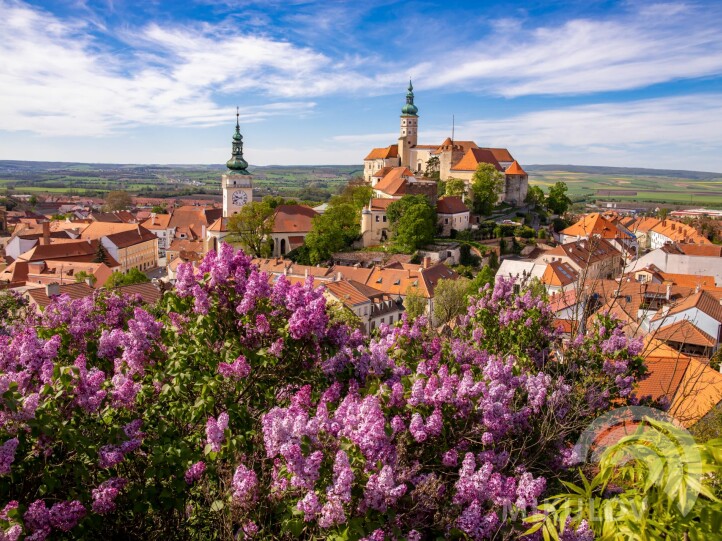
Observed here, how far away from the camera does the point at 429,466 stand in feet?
14.9

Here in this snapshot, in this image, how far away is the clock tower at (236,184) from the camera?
6688 centimetres

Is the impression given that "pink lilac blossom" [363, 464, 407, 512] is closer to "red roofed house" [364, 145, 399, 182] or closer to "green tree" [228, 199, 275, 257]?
"green tree" [228, 199, 275, 257]

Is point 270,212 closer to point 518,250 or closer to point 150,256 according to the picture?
point 150,256

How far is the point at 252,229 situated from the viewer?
52625 millimetres

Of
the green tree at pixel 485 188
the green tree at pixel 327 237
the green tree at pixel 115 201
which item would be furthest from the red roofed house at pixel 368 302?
the green tree at pixel 115 201

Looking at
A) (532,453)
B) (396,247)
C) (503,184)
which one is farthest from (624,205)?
Result: (532,453)

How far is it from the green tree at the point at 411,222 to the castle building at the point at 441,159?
450 inches

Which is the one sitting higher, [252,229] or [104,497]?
[104,497]

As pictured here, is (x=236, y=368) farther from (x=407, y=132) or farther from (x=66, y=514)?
(x=407, y=132)

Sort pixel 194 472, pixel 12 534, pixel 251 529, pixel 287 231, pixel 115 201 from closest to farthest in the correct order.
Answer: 1. pixel 12 534
2. pixel 251 529
3. pixel 194 472
4. pixel 287 231
5. pixel 115 201

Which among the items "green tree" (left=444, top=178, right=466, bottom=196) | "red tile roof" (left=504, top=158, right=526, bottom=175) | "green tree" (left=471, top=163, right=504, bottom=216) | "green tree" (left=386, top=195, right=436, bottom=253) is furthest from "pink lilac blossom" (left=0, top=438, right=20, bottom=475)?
"red tile roof" (left=504, top=158, right=526, bottom=175)

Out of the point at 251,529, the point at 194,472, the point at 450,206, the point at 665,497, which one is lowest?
the point at 450,206

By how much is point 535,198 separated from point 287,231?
33851 millimetres

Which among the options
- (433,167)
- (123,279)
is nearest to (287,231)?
(123,279)
